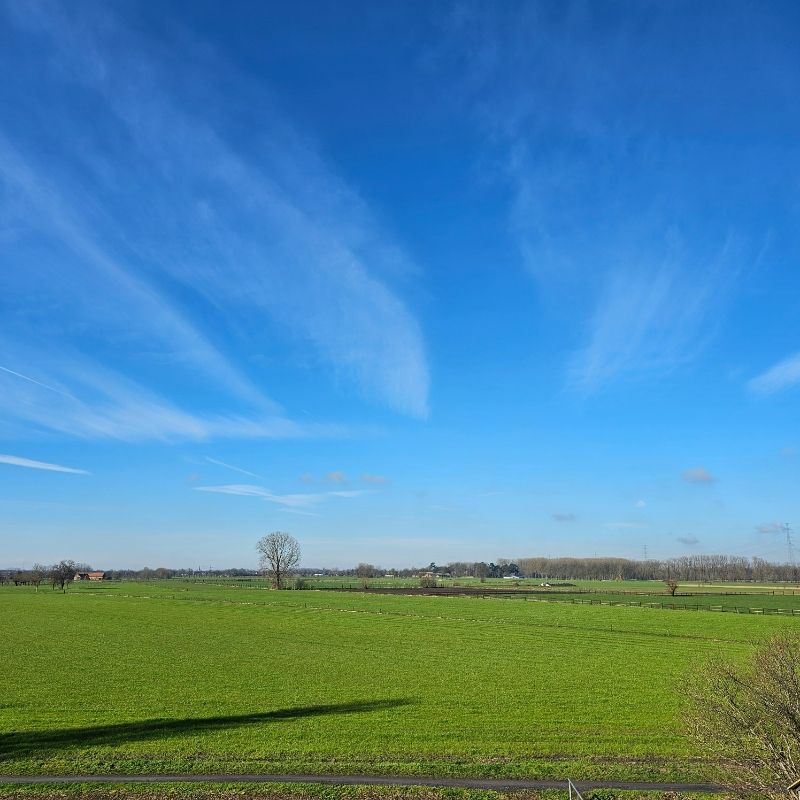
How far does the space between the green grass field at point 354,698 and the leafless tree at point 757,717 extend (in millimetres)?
2215

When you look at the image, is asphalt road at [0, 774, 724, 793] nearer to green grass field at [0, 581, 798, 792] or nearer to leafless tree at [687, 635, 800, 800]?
green grass field at [0, 581, 798, 792]

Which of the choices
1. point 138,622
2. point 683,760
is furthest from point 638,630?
point 138,622

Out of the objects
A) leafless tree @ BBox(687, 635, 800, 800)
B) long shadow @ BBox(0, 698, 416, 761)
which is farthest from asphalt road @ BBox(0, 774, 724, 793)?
leafless tree @ BBox(687, 635, 800, 800)

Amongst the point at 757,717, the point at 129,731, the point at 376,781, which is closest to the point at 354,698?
the point at 129,731

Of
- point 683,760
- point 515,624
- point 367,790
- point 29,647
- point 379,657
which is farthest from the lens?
point 515,624

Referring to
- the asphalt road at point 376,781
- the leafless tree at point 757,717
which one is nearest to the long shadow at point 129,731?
the asphalt road at point 376,781

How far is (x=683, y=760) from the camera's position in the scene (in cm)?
2214

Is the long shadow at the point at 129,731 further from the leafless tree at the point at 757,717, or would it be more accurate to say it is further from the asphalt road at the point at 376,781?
the leafless tree at the point at 757,717

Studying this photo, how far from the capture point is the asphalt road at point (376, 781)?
19391 mm

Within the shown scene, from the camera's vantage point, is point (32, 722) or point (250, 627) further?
point (250, 627)

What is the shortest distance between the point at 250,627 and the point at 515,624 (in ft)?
102

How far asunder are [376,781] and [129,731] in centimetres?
1180

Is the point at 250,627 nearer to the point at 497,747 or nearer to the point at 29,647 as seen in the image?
the point at 29,647

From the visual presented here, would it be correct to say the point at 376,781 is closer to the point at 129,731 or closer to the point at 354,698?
the point at 129,731
